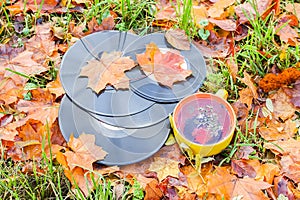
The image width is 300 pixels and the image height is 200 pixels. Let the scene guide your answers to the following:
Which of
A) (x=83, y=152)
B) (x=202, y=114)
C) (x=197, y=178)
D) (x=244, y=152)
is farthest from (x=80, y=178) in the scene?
(x=244, y=152)

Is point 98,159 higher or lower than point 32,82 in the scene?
lower

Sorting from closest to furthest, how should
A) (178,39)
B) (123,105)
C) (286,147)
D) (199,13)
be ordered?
(286,147), (123,105), (178,39), (199,13)

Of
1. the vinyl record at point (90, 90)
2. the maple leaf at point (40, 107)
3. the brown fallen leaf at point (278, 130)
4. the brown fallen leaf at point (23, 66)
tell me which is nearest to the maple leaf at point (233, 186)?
the brown fallen leaf at point (278, 130)

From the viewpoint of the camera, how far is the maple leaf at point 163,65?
2.14 meters

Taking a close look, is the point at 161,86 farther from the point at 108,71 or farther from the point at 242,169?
the point at 242,169

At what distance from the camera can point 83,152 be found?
1.91 metres

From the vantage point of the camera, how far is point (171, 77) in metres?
2.14

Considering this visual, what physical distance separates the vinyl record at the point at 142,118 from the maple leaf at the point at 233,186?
376 millimetres

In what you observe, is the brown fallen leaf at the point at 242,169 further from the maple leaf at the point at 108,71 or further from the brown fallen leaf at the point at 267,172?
the maple leaf at the point at 108,71

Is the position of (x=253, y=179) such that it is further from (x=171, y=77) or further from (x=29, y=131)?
(x=29, y=131)

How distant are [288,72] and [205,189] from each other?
727 mm

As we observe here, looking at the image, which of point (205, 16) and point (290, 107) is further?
point (205, 16)

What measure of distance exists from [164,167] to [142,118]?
0.26 m

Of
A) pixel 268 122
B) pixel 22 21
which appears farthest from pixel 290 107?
pixel 22 21
